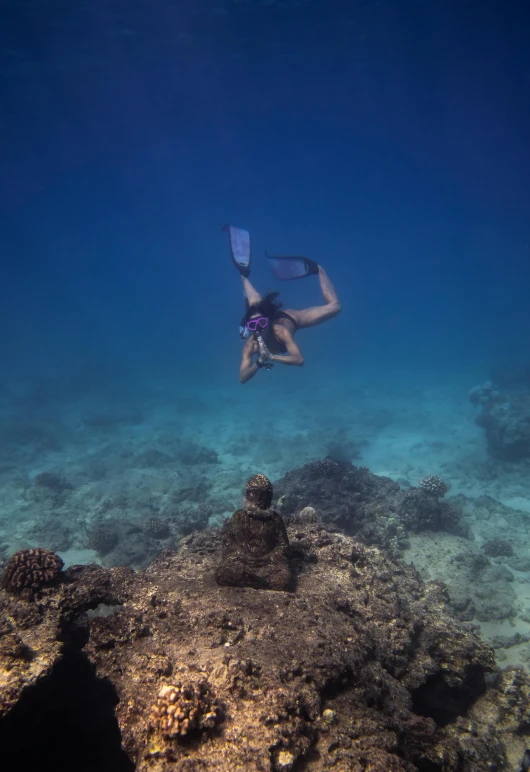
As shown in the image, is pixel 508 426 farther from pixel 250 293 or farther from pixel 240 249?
pixel 240 249

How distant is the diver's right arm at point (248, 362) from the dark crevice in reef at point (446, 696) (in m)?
8.34

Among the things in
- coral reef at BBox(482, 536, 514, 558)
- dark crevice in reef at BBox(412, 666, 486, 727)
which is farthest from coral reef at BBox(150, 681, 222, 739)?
coral reef at BBox(482, 536, 514, 558)

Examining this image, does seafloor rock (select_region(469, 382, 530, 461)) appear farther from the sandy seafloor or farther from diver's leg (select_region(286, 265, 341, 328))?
diver's leg (select_region(286, 265, 341, 328))

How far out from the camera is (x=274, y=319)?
11883 mm

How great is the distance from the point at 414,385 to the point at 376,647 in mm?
35465

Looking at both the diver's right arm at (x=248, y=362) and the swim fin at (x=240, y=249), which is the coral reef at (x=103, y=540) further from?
the swim fin at (x=240, y=249)

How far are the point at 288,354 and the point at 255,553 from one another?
7.77m

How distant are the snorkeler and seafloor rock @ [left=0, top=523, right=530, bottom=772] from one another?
671 centimetres

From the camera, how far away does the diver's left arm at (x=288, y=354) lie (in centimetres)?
1045

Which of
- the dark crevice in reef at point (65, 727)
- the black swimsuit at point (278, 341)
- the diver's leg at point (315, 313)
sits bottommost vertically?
the dark crevice in reef at point (65, 727)

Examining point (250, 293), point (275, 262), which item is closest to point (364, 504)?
point (250, 293)

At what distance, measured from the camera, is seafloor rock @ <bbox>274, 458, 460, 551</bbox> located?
8875 millimetres

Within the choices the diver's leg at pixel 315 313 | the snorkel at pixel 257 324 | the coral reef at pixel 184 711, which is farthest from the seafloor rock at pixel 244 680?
the diver's leg at pixel 315 313

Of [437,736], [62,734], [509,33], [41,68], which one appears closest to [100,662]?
[62,734]
